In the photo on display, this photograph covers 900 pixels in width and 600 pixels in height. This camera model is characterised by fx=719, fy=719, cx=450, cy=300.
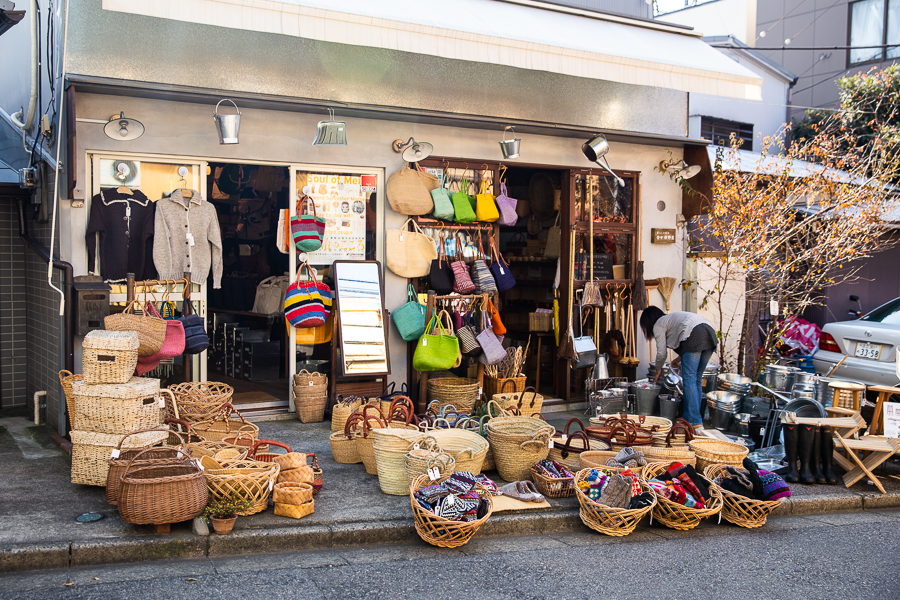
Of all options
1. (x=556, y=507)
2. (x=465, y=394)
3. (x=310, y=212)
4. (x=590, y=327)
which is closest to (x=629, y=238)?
(x=590, y=327)

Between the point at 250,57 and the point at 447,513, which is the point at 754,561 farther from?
the point at 250,57

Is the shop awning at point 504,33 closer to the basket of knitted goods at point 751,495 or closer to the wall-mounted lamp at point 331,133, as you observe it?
the wall-mounted lamp at point 331,133

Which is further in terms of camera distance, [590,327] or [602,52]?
[590,327]

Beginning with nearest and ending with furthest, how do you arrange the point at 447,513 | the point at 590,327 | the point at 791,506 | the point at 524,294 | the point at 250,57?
the point at 447,513, the point at 791,506, the point at 250,57, the point at 590,327, the point at 524,294

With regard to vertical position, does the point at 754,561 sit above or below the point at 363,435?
below

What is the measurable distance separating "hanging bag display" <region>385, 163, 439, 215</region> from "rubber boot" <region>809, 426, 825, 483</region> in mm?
4703

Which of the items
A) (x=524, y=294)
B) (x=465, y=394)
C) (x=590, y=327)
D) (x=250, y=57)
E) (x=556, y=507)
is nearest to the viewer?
(x=556, y=507)

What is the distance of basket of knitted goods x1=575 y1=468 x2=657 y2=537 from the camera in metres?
5.31

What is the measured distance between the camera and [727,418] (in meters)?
8.59

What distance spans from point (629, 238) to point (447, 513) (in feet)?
20.2

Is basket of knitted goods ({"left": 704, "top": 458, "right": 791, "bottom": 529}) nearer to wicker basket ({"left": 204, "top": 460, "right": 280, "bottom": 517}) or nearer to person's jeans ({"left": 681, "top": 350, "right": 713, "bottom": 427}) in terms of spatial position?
person's jeans ({"left": 681, "top": 350, "right": 713, "bottom": 427})

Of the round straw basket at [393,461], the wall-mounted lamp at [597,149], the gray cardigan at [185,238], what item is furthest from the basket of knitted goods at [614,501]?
the wall-mounted lamp at [597,149]

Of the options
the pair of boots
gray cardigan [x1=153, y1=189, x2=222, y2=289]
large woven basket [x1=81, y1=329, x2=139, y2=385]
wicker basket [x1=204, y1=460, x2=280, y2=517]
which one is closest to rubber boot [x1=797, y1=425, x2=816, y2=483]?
the pair of boots

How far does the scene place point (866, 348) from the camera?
29.0 feet
